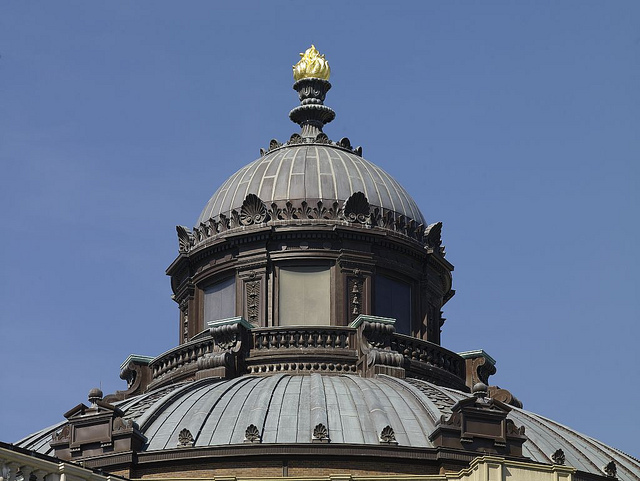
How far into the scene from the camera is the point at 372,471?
2918 inches

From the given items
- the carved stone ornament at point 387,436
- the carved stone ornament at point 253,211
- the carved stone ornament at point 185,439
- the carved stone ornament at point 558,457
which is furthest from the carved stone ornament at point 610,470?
the carved stone ornament at point 253,211

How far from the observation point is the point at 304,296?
289 ft

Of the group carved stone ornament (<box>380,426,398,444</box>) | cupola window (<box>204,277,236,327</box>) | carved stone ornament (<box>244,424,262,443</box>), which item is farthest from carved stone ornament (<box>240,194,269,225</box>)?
carved stone ornament (<box>380,426,398,444</box>)

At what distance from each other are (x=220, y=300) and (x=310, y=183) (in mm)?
6386

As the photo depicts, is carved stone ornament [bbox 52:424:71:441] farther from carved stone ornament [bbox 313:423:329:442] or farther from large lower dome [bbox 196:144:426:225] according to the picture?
large lower dome [bbox 196:144:426:225]

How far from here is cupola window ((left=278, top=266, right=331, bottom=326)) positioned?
87.6m

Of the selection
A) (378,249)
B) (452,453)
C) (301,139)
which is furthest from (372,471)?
(301,139)

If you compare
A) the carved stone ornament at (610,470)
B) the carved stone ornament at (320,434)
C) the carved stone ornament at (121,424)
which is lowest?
the carved stone ornament at (610,470)

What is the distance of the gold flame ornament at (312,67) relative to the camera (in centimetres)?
9731

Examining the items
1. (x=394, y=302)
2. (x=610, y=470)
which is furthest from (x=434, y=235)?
(x=610, y=470)

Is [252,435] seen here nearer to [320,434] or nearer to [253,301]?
[320,434]

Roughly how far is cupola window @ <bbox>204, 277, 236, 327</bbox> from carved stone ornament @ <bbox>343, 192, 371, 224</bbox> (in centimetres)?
570

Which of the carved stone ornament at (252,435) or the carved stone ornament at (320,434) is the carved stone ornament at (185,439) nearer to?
the carved stone ornament at (252,435)

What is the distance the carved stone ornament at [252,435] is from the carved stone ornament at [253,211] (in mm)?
16298
